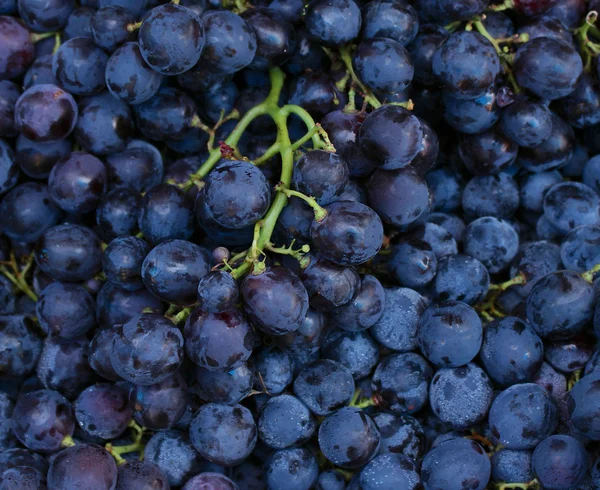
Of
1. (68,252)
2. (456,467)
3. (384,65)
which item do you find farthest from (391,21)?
(456,467)

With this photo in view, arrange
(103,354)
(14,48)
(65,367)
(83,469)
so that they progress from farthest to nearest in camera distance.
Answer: (14,48) → (65,367) → (103,354) → (83,469)

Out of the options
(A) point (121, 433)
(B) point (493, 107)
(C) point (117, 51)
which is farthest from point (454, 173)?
(A) point (121, 433)

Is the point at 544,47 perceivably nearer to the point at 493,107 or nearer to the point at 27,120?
the point at 493,107

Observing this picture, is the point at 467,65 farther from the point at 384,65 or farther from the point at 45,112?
the point at 45,112

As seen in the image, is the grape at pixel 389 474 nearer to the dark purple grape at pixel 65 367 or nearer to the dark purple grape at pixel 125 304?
the dark purple grape at pixel 125 304

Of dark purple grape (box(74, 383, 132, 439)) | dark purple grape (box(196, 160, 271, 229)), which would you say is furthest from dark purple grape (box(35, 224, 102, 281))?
dark purple grape (box(196, 160, 271, 229))

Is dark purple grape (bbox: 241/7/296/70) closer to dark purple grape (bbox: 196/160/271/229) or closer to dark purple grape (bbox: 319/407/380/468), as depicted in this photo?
dark purple grape (bbox: 196/160/271/229)
